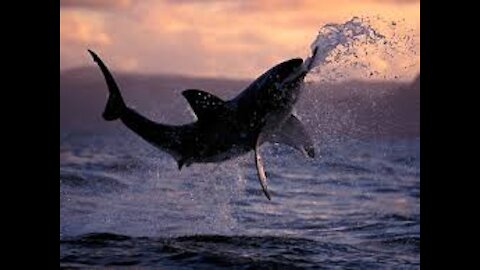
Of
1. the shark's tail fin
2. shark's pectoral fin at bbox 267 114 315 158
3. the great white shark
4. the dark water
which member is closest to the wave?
the dark water

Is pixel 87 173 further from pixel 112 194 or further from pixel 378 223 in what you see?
pixel 378 223

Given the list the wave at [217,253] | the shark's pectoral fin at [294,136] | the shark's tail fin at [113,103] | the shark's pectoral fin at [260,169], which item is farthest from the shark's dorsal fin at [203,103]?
the wave at [217,253]

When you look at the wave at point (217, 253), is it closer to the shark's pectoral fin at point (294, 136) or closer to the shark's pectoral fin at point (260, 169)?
the shark's pectoral fin at point (260, 169)

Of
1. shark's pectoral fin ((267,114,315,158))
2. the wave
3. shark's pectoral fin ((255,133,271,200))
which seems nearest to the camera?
shark's pectoral fin ((255,133,271,200))

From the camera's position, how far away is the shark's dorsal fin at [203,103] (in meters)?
9.59

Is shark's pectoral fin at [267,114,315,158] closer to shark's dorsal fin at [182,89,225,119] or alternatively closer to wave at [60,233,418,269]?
shark's dorsal fin at [182,89,225,119]

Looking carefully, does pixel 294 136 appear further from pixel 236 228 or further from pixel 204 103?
pixel 236 228

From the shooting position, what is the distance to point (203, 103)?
974 cm

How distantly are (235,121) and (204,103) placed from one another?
0.48 meters

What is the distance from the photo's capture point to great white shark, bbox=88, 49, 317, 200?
31.2ft
